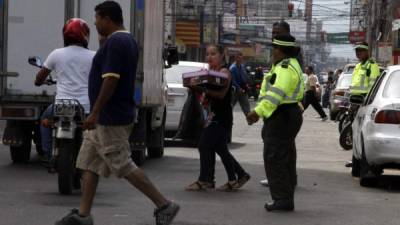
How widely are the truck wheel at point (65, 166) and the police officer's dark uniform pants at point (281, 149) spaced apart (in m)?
2.09

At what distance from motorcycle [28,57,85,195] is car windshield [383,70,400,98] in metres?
3.85

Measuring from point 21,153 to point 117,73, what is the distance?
621 centimetres

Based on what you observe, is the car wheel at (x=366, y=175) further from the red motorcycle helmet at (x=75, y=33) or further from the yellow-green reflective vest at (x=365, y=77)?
the red motorcycle helmet at (x=75, y=33)

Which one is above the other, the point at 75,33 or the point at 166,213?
the point at 75,33

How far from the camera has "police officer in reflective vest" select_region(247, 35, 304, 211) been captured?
32.3ft

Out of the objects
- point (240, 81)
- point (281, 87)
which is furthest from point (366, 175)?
point (240, 81)

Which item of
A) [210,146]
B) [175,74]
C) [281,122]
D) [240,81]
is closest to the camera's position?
[281,122]

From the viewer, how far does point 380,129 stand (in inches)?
468

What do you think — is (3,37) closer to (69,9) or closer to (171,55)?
(69,9)

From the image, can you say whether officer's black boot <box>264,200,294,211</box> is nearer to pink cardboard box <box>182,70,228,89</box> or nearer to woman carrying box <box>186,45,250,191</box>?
woman carrying box <box>186,45,250,191</box>

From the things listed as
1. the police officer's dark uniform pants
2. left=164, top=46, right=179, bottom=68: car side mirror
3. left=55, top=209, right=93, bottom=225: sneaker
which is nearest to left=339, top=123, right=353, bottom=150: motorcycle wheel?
left=164, top=46, right=179, bottom=68: car side mirror

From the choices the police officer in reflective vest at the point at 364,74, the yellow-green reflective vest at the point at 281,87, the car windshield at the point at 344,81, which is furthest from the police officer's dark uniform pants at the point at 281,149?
the car windshield at the point at 344,81

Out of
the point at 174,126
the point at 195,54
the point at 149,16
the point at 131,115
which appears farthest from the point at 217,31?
the point at 131,115

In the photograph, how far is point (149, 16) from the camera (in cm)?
1393
